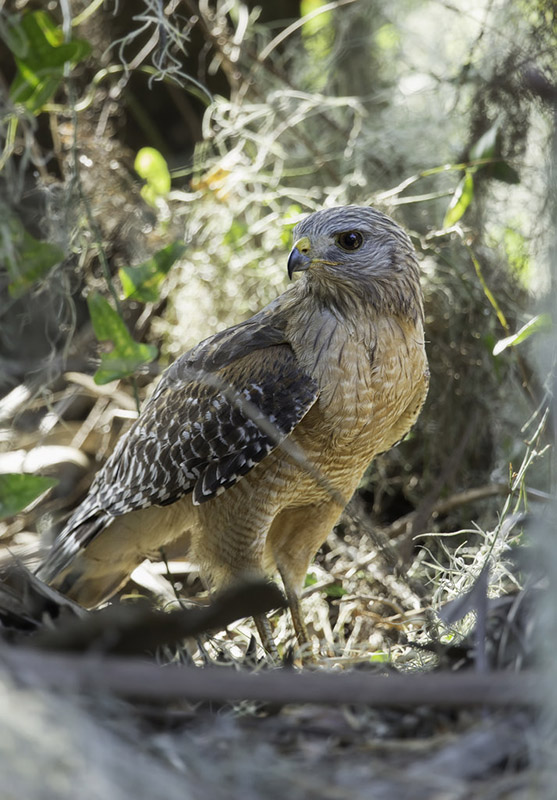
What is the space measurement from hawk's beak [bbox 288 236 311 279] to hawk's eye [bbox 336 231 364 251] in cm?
11

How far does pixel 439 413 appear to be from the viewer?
12.3 ft

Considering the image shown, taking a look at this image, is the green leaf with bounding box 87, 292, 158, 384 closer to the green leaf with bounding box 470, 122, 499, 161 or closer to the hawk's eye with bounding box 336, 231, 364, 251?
the hawk's eye with bounding box 336, 231, 364, 251

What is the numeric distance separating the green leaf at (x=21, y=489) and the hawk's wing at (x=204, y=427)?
631 millimetres

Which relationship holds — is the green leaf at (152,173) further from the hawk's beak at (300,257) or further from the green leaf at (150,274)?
the hawk's beak at (300,257)

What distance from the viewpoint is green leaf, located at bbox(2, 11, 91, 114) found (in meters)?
2.20

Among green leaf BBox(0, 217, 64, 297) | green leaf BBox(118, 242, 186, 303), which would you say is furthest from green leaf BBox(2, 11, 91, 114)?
green leaf BBox(118, 242, 186, 303)

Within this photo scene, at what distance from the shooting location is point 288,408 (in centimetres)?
249

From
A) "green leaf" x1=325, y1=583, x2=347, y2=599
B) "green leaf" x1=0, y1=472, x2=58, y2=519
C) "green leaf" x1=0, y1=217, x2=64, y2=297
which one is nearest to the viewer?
"green leaf" x1=0, y1=472, x2=58, y2=519

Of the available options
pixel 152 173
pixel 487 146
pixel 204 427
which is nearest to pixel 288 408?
pixel 204 427

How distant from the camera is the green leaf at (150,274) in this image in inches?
106

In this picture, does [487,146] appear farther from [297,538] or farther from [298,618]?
[298,618]

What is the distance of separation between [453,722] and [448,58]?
12.1 ft

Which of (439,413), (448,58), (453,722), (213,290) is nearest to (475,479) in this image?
(439,413)

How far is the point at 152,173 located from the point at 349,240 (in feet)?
4.84
